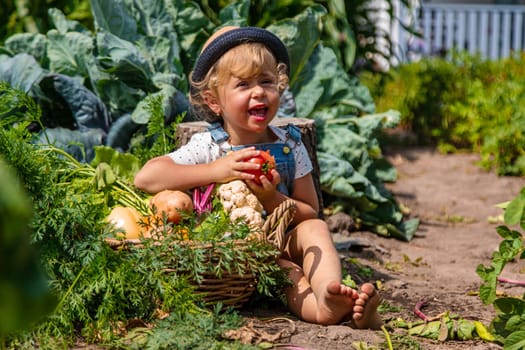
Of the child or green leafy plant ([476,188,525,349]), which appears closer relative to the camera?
green leafy plant ([476,188,525,349])

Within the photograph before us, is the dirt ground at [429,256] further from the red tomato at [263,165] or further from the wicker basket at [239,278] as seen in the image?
the red tomato at [263,165]

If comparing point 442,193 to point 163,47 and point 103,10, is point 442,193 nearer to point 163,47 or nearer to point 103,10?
point 163,47

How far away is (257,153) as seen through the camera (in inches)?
111

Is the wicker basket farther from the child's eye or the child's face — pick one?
the child's eye

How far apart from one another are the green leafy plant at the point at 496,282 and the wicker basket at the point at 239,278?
70cm

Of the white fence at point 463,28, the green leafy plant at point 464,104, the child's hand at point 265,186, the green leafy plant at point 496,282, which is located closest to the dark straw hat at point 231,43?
the child's hand at point 265,186

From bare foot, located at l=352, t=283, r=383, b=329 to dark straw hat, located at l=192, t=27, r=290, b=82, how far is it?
1083mm

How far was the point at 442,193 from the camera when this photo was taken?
607cm

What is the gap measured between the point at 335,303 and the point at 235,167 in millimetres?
629

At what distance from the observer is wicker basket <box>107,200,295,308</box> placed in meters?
2.67

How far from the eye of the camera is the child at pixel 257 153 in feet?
9.07

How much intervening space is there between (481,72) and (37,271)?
792 centimetres

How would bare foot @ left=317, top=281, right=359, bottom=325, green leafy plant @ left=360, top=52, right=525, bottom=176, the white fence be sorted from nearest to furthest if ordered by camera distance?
1. bare foot @ left=317, top=281, right=359, bottom=325
2. green leafy plant @ left=360, top=52, right=525, bottom=176
3. the white fence

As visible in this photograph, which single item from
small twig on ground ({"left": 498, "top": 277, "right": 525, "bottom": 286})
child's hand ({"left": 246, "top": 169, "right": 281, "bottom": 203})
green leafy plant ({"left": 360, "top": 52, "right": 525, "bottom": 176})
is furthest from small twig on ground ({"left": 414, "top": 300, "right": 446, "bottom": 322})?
green leafy plant ({"left": 360, "top": 52, "right": 525, "bottom": 176})
